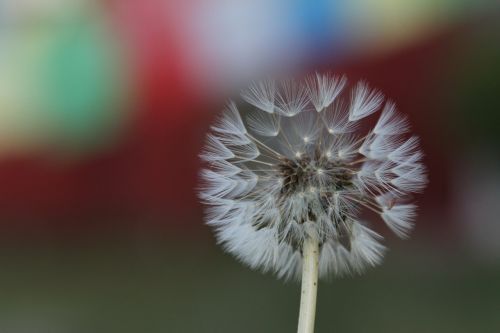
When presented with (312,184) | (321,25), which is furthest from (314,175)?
(321,25)

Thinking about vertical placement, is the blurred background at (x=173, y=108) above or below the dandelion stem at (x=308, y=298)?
above

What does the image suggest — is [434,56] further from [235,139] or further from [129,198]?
[235,139]

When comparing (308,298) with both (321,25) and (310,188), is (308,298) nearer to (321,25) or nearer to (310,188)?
(310,188)

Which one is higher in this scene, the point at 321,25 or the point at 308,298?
the point at 321,25

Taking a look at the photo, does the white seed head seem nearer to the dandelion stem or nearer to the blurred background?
the dandelion stem

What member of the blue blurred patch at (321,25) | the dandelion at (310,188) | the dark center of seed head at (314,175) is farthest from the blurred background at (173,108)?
the dark center of seed head at (314,175)

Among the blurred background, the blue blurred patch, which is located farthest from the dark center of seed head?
the blue blurred patch

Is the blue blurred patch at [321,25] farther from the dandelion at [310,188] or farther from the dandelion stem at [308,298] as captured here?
the dandelion stem at [308,298]

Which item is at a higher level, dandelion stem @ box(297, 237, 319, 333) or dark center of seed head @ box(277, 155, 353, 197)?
dark center of seed head @ box(277, 155, 353, 197)
